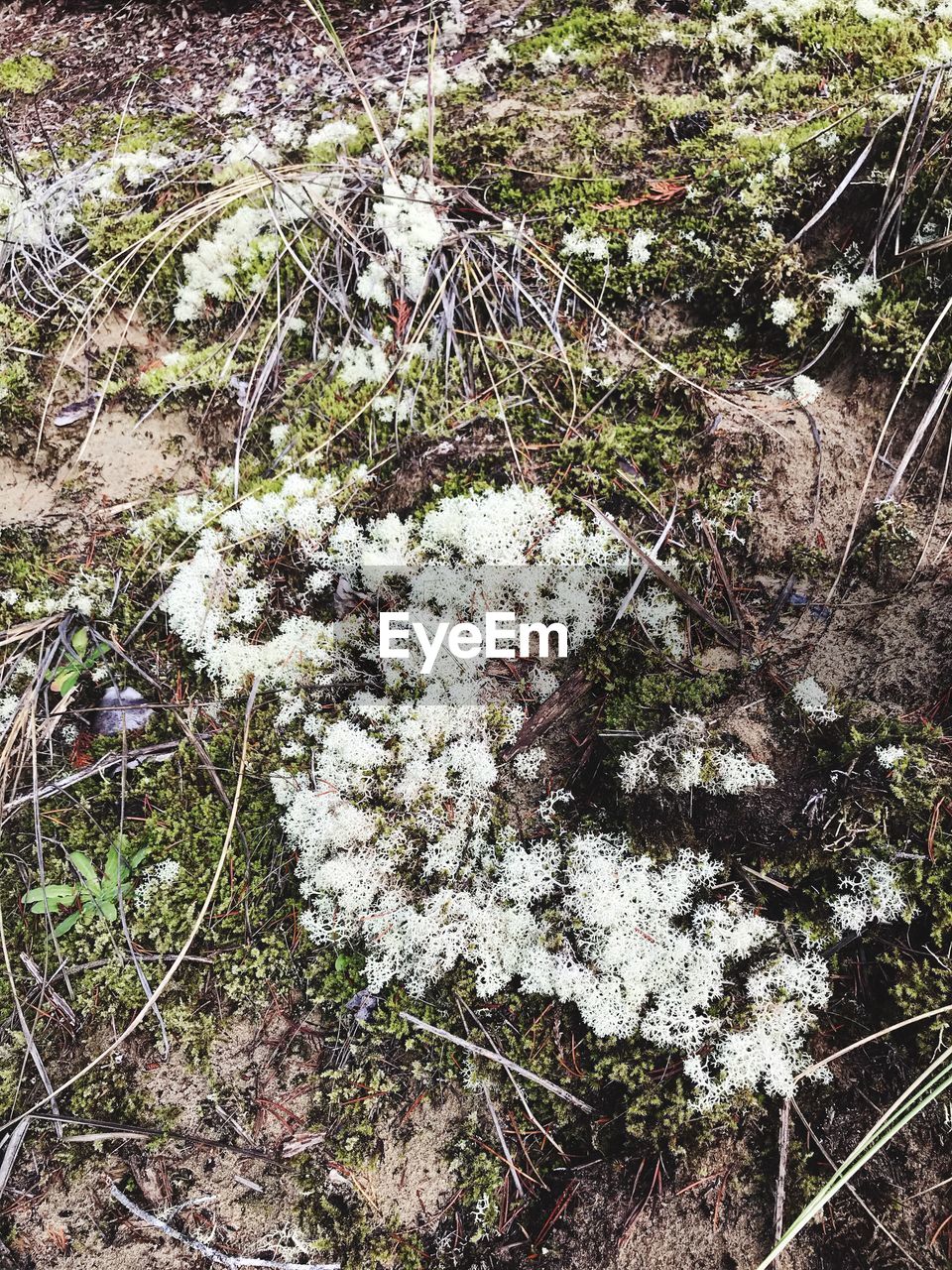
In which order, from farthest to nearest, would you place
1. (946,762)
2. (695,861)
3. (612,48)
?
(612,48) < (695,861) < (946,762)

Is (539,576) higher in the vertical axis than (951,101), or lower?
lower

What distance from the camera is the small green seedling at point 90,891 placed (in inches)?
118

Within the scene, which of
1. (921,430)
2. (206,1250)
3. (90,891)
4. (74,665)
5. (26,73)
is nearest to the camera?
(206,1250)

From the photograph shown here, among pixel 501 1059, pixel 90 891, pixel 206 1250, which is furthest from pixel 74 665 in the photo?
pixel 501 1059

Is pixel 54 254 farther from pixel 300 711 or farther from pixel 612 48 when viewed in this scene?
pixel 612 48

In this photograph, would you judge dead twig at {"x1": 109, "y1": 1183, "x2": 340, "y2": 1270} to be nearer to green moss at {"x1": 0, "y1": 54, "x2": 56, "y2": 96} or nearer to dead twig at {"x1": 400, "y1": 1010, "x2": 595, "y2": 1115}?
dead twig at {"x1": 400, "y1": 1010, "x2": 595, "y2": 1115}

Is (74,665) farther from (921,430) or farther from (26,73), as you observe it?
(26,73)

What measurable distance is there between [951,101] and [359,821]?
3.68m

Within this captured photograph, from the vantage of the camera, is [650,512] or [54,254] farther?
[54,254]

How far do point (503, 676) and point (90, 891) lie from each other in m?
1.96

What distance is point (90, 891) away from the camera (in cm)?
302

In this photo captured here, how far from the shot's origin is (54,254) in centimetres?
387

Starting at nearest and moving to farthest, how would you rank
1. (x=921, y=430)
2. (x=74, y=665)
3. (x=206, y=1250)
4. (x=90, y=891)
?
(x=206, y=1250) < (x=921, y=430) < (x=90, y=891) < (x=74, y=665)

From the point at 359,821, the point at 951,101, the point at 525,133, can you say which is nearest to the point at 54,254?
the point at 525,133
